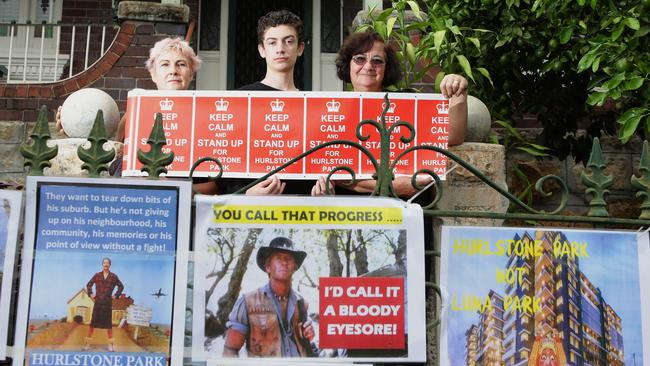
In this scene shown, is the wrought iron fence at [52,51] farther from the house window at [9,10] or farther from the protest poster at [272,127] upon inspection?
the protest poster at [272,127]

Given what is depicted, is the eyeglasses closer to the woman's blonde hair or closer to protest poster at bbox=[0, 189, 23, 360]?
the woman's blonde hair

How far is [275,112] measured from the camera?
12.5 ft

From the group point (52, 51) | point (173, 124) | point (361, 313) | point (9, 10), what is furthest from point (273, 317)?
point (9, 10)

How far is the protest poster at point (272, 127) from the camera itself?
380cm

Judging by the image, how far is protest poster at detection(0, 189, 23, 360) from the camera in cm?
269

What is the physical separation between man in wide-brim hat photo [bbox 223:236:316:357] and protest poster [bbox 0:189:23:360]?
0.72m

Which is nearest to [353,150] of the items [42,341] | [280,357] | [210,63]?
[280,357]

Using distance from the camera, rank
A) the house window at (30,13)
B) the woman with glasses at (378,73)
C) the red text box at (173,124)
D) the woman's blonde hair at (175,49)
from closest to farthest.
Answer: the red text box at (173,124) → the woman with glasses at (378,73) → the woman's blonde hair at (175,49) → the house window at (30,13)

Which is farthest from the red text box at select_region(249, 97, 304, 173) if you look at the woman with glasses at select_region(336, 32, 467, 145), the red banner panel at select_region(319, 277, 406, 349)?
the red banner panel at select_region(319, 277, 406, 349)

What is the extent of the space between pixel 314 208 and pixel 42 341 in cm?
99

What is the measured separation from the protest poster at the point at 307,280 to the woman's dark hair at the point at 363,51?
4.76ft

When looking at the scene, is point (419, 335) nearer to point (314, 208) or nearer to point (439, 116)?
point (314, 208)

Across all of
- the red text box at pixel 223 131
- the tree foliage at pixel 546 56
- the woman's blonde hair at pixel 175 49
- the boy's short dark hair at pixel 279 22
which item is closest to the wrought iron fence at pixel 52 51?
the tree foliage at pixel 546 56

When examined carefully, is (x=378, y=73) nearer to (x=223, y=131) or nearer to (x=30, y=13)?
(x=223, y=131)
